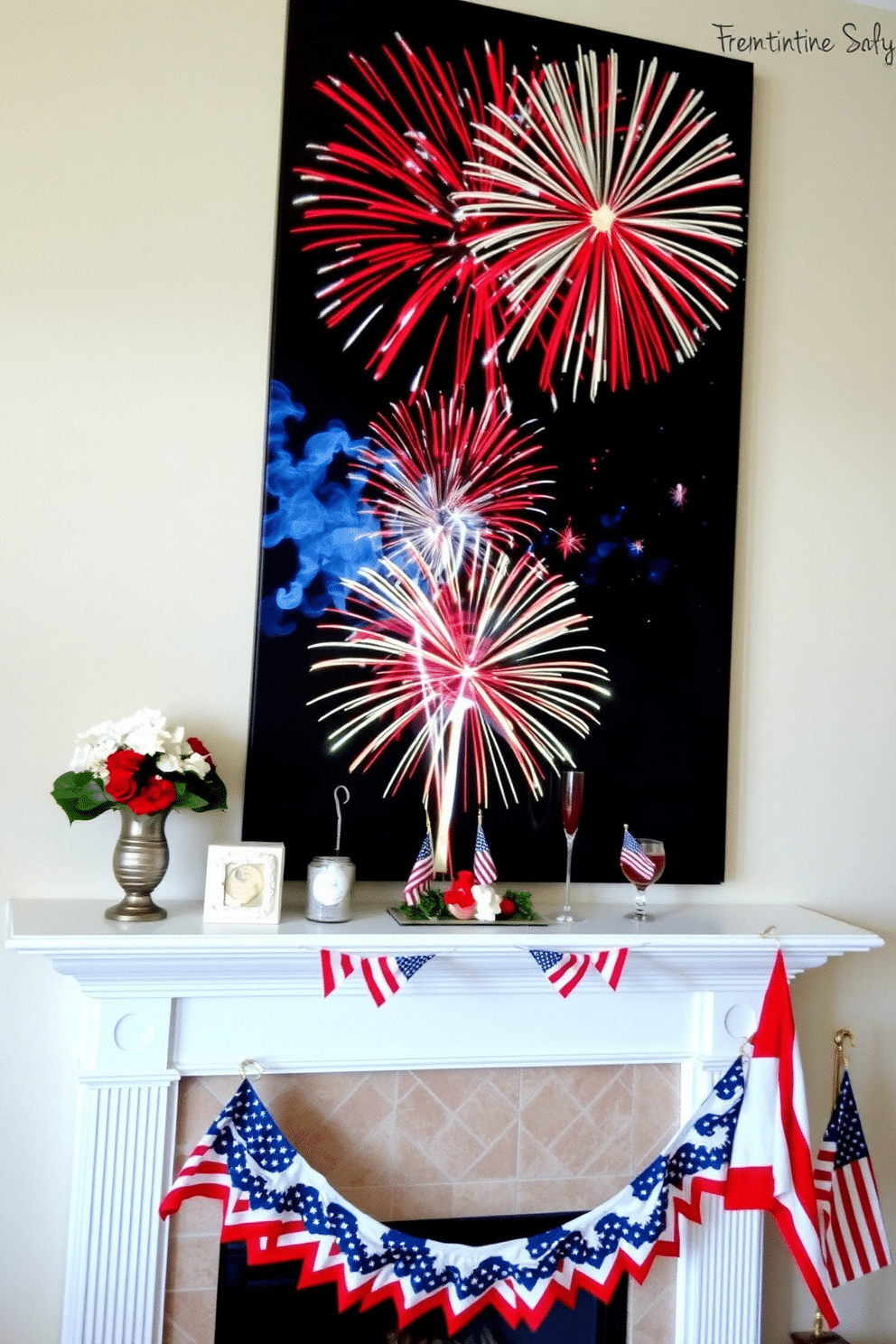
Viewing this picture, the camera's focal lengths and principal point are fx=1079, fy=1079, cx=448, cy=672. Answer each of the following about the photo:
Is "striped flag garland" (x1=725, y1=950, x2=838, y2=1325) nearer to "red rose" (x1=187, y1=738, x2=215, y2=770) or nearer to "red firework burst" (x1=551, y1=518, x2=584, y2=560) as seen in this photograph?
"red firework burst" (x1=551, y1=518, x2=584, y2=560)

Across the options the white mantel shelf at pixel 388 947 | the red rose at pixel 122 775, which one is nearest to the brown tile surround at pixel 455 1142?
the white mantel shelf at pixel 388 947

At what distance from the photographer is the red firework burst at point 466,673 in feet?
7.00

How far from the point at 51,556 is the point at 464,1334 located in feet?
5.54

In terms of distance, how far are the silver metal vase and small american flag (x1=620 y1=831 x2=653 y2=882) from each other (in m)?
0.88

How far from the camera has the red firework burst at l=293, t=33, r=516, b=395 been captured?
2.16m

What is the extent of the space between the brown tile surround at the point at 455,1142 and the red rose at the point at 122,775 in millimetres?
547

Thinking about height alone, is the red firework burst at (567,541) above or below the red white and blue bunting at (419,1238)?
above

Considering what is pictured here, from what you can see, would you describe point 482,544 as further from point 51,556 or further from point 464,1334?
point 464,1334

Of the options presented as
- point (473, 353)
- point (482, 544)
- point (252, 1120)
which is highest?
point (473, 353)

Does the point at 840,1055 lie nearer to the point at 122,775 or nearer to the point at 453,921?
the point at 453,921

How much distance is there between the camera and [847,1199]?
224cm

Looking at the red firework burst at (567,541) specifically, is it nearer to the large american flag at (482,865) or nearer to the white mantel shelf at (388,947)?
the large american flag at (482,865)

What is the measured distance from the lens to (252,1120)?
73.7 inches

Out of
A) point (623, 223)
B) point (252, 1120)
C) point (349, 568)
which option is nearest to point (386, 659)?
point (349, 568)
